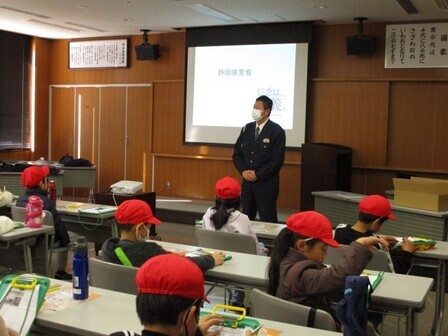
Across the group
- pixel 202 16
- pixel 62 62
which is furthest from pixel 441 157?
pixel 62 62

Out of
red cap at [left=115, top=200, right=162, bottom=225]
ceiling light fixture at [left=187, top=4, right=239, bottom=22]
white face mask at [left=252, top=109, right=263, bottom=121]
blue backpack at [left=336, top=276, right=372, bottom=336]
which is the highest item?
ceiling light fixture at [left=187, top=4, right=239, bottom=22]

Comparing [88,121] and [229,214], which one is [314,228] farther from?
[88,121]

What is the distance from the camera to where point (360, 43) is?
25.5ft

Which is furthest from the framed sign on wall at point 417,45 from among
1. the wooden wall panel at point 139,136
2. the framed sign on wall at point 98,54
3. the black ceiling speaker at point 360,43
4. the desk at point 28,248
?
the desk at point 28,248

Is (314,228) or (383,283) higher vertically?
(314,228)

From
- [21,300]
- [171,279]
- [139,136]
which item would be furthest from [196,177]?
[171,279]

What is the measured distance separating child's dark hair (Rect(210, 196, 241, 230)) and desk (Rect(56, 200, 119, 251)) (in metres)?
1.19

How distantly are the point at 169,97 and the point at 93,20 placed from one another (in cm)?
174

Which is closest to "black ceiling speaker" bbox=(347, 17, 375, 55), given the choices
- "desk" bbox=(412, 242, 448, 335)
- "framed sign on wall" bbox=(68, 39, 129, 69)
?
"framed sign on wall" bbox=(68, 39, 129, 69)

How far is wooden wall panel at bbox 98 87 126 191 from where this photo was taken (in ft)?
32.8

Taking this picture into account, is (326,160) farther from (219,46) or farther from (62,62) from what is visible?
(62,62)

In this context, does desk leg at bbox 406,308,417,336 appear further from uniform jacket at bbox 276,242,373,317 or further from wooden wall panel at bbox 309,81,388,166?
wooden wall panel at bbox 309,81,388,166

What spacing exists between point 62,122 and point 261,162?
601 cm

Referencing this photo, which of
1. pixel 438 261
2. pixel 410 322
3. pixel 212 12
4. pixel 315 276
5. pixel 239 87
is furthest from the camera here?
pixel 239 87
